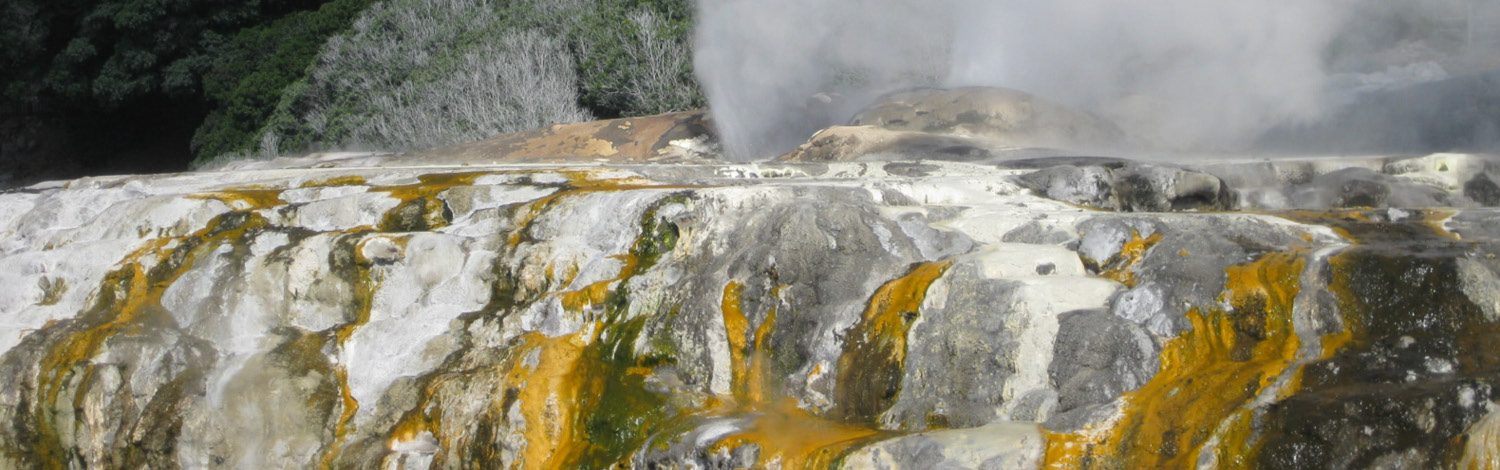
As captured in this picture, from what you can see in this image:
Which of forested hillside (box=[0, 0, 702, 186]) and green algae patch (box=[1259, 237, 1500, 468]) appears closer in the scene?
green algae patch (box=[1259, 237, 1500, 468])

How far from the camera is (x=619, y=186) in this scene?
800 centimetres

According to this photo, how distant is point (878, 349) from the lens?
221 inches

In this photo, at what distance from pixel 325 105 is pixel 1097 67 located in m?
13.2

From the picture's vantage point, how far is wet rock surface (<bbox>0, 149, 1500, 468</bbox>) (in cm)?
472

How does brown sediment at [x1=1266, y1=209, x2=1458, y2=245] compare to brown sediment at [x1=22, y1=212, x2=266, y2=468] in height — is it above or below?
above

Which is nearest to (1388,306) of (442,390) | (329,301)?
(442,390)

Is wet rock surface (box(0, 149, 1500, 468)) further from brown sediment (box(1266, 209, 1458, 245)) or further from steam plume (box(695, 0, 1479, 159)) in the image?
steam plume (box(695, 0, 1479, 159))

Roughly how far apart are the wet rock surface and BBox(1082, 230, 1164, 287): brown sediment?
2 centimetres

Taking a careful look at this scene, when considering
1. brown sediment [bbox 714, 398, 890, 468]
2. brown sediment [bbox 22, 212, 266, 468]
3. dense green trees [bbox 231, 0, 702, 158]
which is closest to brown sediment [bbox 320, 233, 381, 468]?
brown sediment [bbox 22, 212, 266, 468]

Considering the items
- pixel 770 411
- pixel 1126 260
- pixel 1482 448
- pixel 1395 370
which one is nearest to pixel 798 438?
pixel 770 411

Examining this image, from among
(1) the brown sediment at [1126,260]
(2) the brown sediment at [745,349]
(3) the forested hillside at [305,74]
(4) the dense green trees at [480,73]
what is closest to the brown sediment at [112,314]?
(2) the brown sediment at [745,349]

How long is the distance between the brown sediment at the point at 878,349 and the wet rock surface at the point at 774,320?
0.06 ft

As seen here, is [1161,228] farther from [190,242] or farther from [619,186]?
[190,242]

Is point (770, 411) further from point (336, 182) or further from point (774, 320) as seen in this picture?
point (336, 182)
